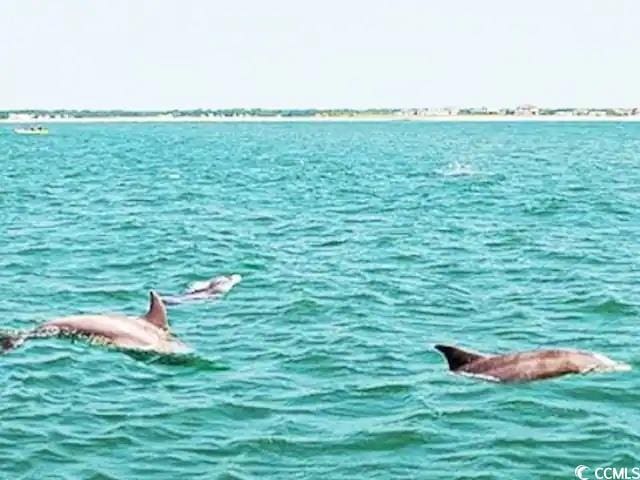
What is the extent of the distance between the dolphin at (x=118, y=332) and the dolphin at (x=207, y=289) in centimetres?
429

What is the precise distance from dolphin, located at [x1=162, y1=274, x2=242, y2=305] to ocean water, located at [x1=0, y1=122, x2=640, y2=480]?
45 cm

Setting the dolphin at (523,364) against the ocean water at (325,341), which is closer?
the ocean water at (325,341)

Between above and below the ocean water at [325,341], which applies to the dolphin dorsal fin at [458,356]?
above

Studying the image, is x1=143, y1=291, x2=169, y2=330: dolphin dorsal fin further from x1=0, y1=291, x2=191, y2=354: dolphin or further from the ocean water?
the ocean water

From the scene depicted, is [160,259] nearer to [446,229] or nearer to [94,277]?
[94,277]

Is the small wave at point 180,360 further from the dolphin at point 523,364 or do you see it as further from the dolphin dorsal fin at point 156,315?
the dolphin at point 523,364

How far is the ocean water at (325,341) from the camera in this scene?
13461 mm

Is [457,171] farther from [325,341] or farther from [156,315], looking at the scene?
[156,315]

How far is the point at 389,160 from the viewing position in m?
101

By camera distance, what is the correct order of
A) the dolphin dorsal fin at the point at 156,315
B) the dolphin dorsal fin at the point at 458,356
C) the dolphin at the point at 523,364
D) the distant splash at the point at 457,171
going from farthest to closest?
the distant splash at the point at 457,171 < the dolphin dorsal fin at the point at 156,315 < the dolphin dorsal fin at the point at 458,356 < the dolphin at the point at 523,364

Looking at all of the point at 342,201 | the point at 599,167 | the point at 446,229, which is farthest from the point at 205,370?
the point at 599,167

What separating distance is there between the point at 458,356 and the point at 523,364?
3.38ft

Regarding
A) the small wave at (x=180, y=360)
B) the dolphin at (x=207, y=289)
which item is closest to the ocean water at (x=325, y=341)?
the small wave at (x=180, y=360)

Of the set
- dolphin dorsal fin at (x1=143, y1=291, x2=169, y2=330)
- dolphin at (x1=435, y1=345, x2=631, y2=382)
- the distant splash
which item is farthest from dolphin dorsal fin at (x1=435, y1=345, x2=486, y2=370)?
the distant splash
